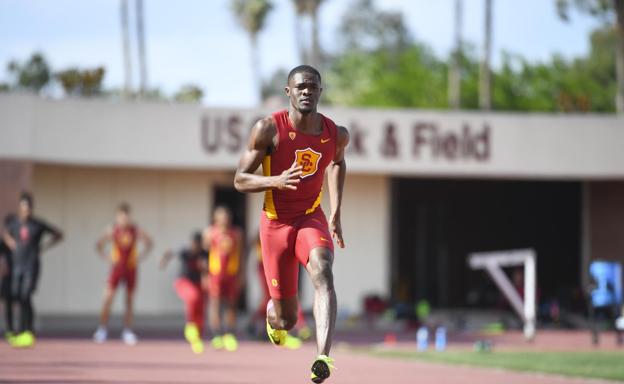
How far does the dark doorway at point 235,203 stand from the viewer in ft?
102

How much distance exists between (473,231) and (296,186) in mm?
25367

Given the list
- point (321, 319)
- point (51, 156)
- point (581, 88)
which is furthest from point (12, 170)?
point (581, 88)

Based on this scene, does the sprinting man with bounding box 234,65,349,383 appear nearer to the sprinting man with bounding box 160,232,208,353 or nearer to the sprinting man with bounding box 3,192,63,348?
the sprinting man with bounding box 3,192,63,348

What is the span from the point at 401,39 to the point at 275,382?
71828mm

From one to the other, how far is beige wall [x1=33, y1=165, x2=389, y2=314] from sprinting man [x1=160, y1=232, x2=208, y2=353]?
857cm

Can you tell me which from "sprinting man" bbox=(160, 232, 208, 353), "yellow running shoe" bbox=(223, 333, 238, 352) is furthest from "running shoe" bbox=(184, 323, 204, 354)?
"yellow running shoe" bbox=(223, 333, 238, 352)

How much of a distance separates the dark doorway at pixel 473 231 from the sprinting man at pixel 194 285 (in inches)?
512

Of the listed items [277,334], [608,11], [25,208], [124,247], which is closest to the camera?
[277,334]

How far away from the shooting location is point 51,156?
27219 millimetres

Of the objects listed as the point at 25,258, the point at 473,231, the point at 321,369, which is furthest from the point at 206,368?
the point at 473,231

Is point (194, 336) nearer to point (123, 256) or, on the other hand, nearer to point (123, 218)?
point (123, 256)

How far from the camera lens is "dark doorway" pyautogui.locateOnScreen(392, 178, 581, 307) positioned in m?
34.2

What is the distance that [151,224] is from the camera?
99.1ft

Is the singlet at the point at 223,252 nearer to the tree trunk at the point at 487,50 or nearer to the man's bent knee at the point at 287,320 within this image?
the man's bent knee at the point at 287,320
